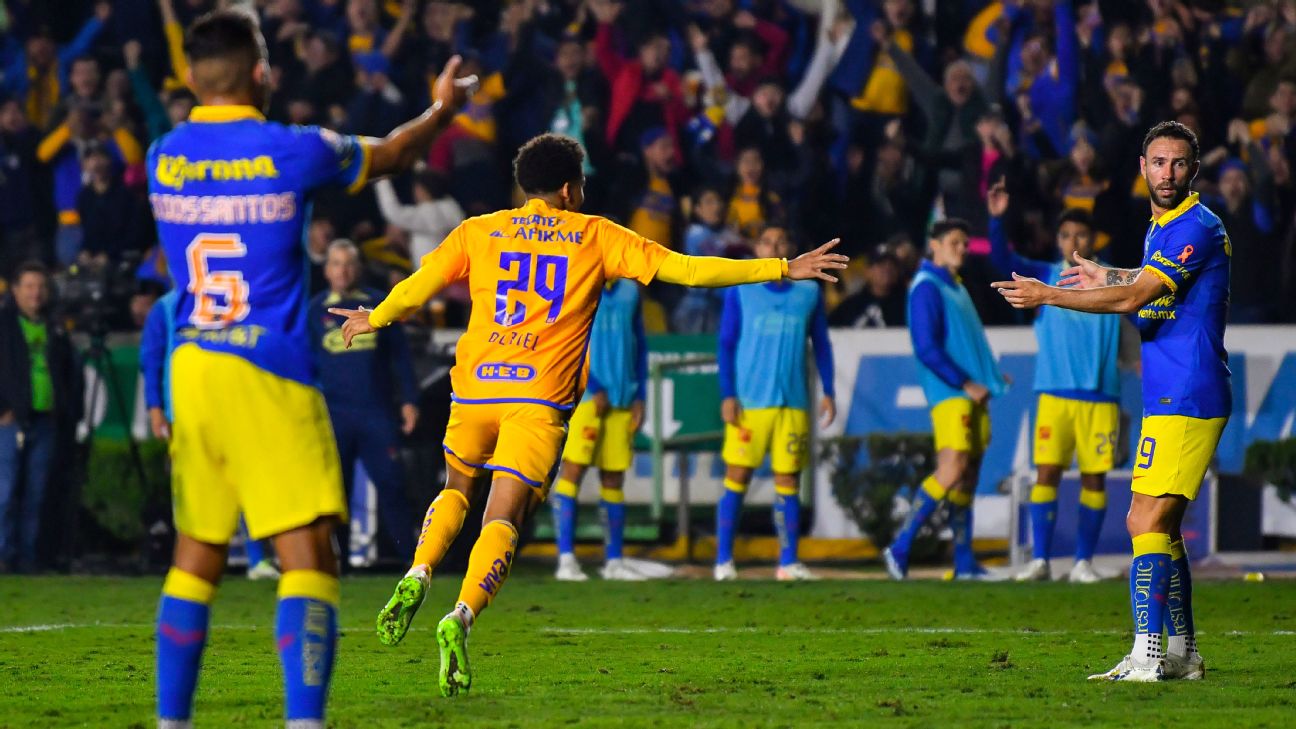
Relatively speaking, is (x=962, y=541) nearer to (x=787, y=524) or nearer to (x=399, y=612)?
(x=787, y=524)

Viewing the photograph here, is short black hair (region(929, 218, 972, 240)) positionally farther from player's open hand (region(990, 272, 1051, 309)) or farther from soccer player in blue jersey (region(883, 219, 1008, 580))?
player's open hand (region(990, 272, 1051, 309))

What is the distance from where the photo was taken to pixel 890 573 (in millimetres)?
12938

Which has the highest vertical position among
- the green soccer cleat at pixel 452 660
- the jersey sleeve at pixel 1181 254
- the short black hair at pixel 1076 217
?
the short black hair at pixel 1076 217

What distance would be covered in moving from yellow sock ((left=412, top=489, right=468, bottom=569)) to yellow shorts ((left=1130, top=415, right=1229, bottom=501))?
2.71 metres

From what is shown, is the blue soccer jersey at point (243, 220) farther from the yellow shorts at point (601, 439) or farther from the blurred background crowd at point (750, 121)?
the blurred background crowd at point (750, 121)

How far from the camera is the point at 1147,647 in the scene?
7188mm

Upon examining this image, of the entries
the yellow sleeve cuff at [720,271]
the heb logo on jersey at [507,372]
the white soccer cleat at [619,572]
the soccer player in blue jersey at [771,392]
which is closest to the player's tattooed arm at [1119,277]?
the yellow sleeve cuff at [720,271]

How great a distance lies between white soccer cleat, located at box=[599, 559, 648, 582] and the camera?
1312cm

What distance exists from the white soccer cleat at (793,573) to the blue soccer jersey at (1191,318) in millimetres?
5751

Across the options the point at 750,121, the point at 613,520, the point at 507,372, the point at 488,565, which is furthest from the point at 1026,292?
the point at 750,121

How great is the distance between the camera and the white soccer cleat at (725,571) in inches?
513

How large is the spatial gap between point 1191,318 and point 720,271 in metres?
1.92

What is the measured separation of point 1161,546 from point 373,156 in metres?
3.70

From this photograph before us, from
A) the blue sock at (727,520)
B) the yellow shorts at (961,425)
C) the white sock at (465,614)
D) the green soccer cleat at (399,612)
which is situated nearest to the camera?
the white sock at (465,614)
